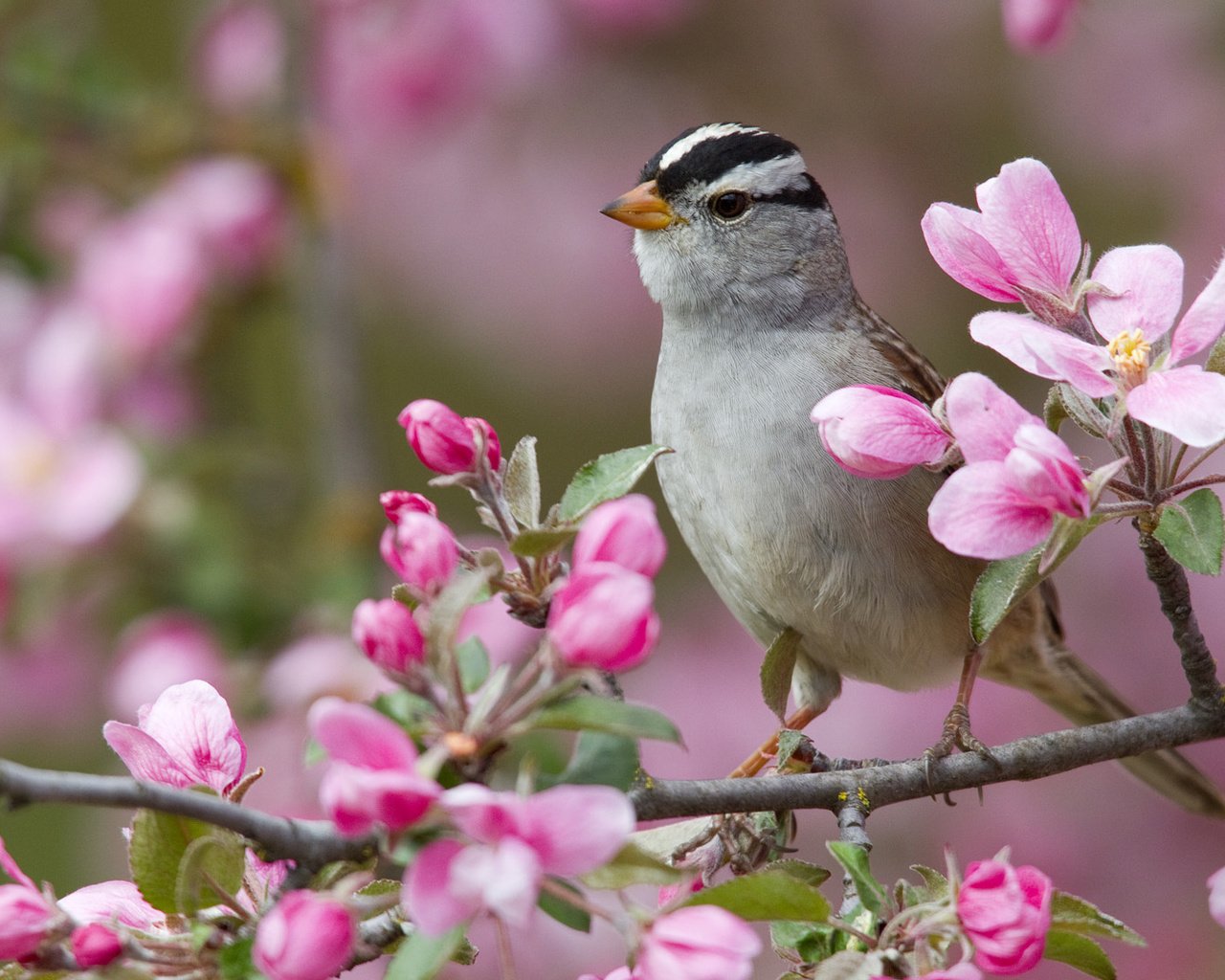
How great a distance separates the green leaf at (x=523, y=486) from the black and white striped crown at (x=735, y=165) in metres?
1.19

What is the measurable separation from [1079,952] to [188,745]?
78 cm

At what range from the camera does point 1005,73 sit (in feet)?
14.4

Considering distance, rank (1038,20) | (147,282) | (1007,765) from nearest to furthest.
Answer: (1007,765)
(1038,20)
(147,282)

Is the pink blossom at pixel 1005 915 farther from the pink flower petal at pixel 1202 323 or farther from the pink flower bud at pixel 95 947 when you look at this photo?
the pink flower bud at pixel 95 947

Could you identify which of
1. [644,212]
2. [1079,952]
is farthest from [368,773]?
[644,212]

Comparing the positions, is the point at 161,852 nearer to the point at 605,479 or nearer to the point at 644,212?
the point at 605,479

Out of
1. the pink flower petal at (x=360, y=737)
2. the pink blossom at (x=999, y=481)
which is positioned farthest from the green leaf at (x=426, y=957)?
the pink blossom at (x=999, y=481)

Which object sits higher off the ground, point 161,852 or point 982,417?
point 982,417

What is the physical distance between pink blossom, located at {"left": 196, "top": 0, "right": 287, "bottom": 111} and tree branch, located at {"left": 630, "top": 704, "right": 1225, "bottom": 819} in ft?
8.49

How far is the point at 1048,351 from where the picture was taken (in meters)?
1.27

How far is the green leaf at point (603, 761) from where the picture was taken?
1116 millimetres

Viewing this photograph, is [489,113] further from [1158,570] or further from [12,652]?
[1158,570]

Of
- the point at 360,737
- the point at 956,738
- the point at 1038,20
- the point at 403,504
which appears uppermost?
the point at 1038,20

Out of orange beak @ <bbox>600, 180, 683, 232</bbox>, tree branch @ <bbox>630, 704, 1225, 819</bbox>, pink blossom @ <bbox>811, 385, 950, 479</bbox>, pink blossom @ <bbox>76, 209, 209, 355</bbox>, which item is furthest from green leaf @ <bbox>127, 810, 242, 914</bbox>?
pink blossom @ <bbox>76, 209, 209, 355</bbox>
